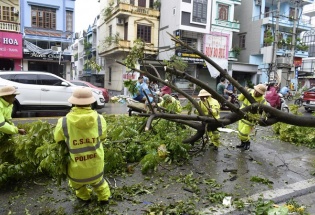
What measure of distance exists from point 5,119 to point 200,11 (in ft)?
80.4

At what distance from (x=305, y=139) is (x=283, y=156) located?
5.37ft

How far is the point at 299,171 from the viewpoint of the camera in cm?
466

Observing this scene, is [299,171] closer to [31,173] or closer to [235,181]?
[235,181]

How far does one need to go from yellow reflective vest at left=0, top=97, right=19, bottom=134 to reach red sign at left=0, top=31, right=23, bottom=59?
62.1 feet

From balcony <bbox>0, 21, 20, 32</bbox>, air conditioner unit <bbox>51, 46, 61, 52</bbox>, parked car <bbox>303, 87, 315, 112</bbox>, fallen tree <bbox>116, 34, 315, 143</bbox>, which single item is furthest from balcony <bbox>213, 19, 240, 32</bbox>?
fallen tree <bbox>116, 34, 315, 143</bbox>

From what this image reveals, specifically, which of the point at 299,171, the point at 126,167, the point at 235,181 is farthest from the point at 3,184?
the point at 299,171

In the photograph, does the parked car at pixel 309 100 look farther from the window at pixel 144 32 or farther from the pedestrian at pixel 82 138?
the window at pixel 144 32

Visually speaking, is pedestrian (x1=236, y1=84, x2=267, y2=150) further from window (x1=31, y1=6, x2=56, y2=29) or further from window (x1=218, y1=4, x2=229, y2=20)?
window (x1=218, y1=4, x2=229, y2=20)

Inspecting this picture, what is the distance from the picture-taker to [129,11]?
24.3 m

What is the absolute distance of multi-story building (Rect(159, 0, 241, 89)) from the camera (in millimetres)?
24719

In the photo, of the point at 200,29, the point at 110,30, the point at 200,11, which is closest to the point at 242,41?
the point at 200,29

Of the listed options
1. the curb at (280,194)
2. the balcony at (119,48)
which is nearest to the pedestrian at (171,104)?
the curb at (280,194)

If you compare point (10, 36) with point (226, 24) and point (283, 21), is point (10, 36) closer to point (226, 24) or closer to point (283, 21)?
point (226, 24)

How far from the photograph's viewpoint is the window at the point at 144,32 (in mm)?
25688
